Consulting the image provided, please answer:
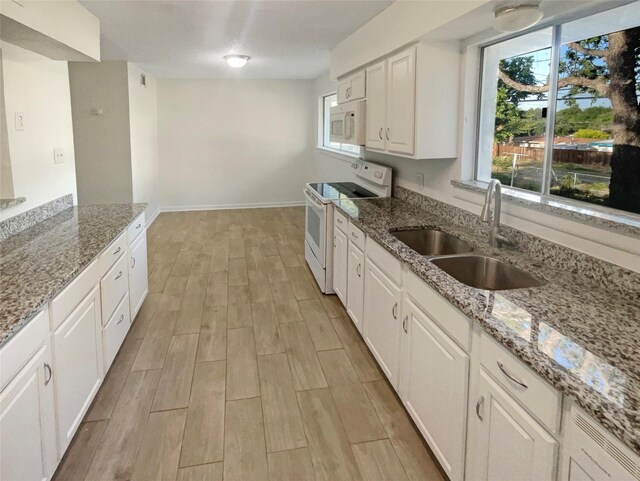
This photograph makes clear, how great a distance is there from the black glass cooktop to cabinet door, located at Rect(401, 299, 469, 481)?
6.70 ft

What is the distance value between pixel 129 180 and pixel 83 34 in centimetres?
304

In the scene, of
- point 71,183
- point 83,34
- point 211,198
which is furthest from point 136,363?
point 211,198

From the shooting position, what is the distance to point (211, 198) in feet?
27.5

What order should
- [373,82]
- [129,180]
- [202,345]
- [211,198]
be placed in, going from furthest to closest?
[211,198] → [129,180] → [373,82] → [202,345]

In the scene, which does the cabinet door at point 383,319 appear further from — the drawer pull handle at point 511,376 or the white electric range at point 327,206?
the white electric range at point 327,206

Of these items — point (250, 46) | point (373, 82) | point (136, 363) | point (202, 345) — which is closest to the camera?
point (136, 363)

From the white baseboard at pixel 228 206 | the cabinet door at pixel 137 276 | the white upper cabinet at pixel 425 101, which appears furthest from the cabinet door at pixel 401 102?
the white baseboard at pixel 228 206

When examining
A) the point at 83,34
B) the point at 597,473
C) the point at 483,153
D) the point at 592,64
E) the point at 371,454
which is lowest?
the point at 371,454

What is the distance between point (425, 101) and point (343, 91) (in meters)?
1.70

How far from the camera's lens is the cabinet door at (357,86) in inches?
153

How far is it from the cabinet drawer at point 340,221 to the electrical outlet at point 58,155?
82.6 inches

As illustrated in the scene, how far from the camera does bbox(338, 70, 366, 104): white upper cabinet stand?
154 inches

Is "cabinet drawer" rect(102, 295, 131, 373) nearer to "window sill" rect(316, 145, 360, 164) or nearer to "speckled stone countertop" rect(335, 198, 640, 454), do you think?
"speckled stone countertop" rect(335, 198, 640, 454)

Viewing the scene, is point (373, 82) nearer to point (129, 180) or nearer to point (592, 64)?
point (592, 64)
